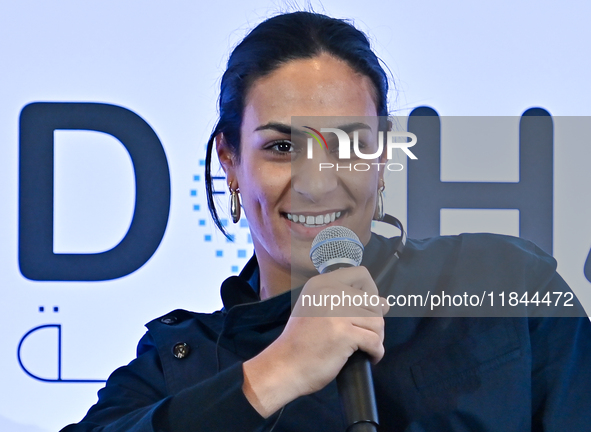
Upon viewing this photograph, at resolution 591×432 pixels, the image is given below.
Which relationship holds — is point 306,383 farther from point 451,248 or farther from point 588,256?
point 588,256

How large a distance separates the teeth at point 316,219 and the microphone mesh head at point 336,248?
0.21 meters

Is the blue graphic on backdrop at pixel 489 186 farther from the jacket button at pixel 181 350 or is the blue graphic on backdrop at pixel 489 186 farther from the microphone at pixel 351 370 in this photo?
the microphone at pixel 351 370

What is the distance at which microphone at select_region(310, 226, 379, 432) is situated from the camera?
65 cm

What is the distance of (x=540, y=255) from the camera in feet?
3.65

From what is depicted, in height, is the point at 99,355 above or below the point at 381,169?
below

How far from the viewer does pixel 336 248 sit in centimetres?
81

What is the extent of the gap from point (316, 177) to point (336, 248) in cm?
27

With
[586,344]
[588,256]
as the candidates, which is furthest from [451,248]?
[588,256]

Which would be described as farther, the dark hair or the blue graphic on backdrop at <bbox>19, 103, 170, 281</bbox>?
the blue graphic on backdrop at <bbox>19, 103, 170, 281</bbox>

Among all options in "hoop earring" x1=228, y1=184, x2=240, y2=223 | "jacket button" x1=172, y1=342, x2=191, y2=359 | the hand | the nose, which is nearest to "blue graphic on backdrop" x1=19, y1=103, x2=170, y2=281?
"hoop earring" x1=228, y1=184, x2=240, y2=223

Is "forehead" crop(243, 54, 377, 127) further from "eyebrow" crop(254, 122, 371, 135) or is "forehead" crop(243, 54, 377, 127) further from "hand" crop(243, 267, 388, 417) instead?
"hand" crop(243, 267, 388, 417)

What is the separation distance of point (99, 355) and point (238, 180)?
0.85 m

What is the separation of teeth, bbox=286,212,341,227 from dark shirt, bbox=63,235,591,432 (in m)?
0.12

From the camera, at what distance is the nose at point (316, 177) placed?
1.05 meters
